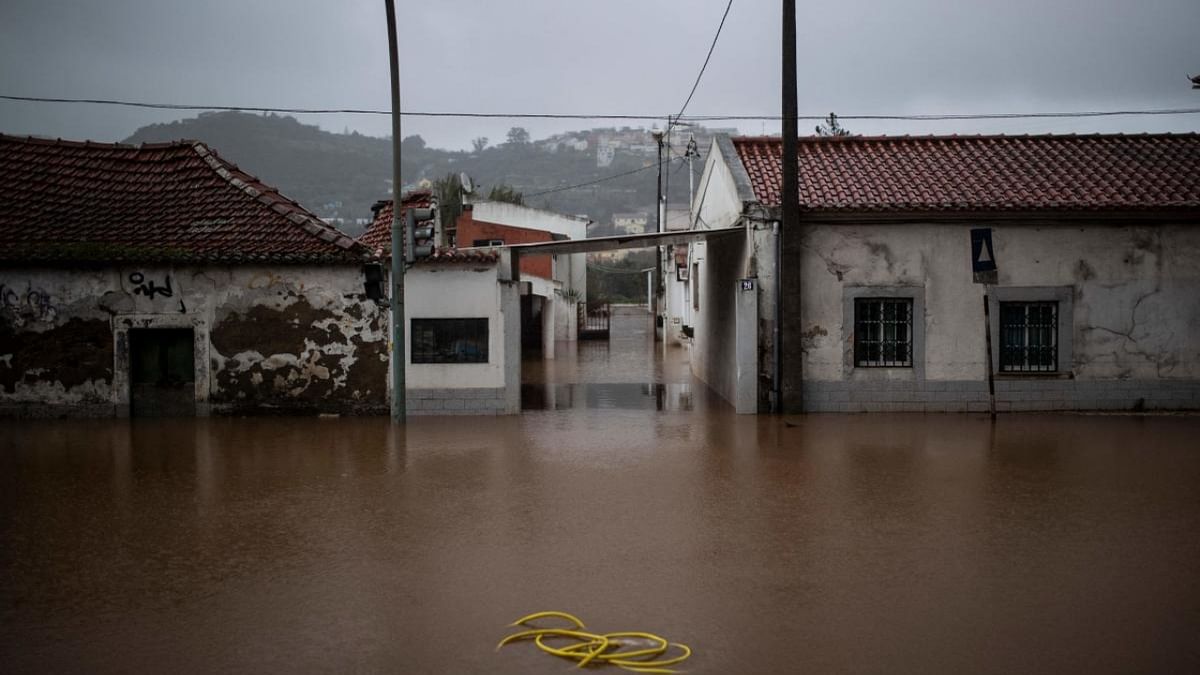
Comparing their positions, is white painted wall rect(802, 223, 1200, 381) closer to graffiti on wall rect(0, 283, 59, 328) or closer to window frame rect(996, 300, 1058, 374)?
window frame rect(996, 300, 1058, 374)

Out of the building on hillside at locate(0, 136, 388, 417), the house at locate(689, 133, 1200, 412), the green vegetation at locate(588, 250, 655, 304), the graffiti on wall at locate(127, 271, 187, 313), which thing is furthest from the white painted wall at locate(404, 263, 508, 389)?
the green vegetation at locate(588, 250, 655, 304)

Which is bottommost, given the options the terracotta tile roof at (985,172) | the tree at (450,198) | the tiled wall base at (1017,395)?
the tiled wall base at (1017,395)

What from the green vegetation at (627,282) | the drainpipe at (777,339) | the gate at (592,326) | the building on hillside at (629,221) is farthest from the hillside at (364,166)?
the drainpipe at (777,339)

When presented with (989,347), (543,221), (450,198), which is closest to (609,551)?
(989,347)

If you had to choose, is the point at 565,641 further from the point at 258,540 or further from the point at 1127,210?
the point at 1127,210

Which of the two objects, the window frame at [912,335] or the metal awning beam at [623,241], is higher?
the metal awning beam at [623,241]

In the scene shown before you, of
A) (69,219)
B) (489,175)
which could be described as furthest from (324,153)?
(69,219)

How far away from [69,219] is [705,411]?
12303 millimetres

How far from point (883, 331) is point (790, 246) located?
2.34 m

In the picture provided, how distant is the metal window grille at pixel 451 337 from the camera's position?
15984mm

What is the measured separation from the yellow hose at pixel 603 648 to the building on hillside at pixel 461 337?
10.3 m

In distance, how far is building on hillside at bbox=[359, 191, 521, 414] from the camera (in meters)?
15.9

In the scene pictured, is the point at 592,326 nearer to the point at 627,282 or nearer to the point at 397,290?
the point at 397,290

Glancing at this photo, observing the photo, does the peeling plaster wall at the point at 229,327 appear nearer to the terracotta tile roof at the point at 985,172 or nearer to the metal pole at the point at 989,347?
the terracotta tile roof at the point at 985,172
